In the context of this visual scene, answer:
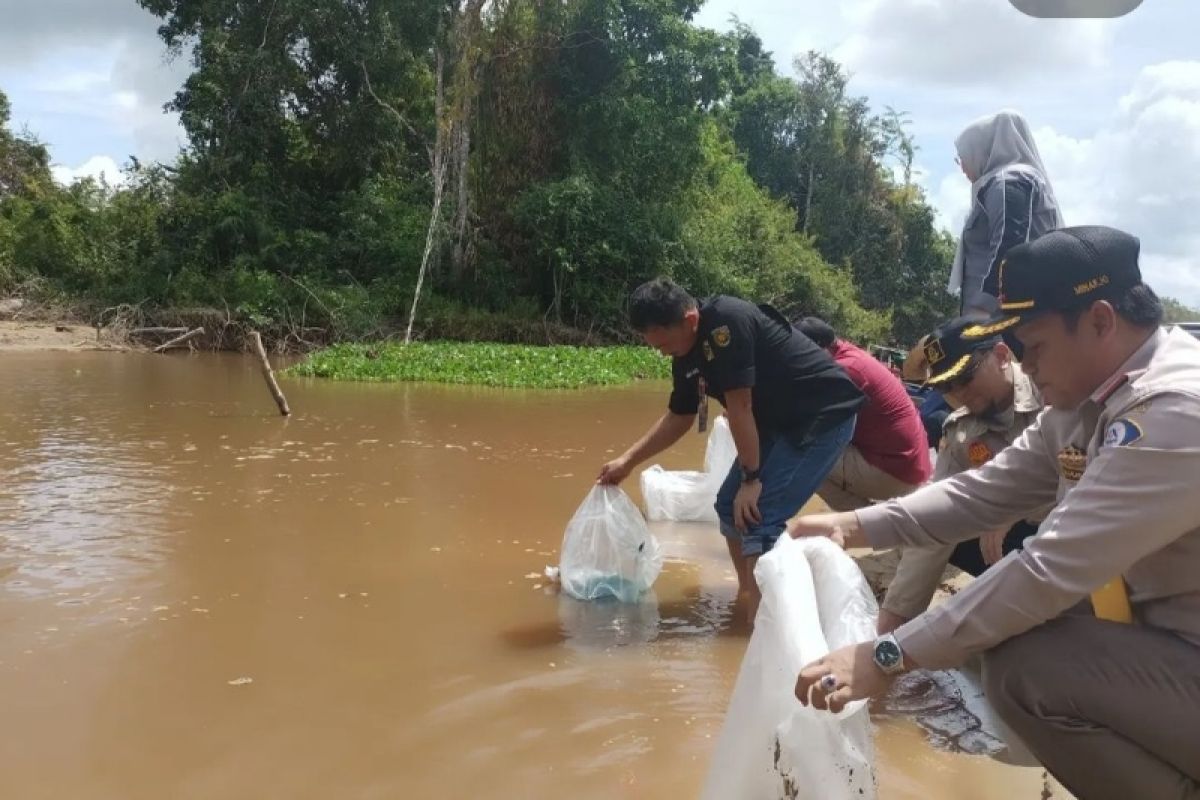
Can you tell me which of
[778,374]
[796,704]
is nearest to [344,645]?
[778,374]

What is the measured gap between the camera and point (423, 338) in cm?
1988

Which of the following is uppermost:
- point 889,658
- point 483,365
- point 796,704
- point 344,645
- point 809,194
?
point 809,194

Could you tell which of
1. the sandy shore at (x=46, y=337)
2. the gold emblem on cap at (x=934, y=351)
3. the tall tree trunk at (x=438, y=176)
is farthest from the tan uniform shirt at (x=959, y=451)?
the sandy shore at (x=46, y=337)

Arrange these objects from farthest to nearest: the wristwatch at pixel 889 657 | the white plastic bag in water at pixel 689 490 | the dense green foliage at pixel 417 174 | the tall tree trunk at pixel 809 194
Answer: the tall tree trunk at pixel 809 194
the dense green foliage at pixel 417 174
the white plastic bag in water at pixel 689 490
the wristwatch at pixel 889 657

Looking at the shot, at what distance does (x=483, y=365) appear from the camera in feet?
47.9

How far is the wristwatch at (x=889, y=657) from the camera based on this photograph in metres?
1.64

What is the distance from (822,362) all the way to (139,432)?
6685mm

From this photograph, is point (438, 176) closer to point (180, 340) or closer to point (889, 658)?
point (180, 340)

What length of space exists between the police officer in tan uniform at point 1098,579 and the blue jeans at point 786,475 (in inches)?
65.7

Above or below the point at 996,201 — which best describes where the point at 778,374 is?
below

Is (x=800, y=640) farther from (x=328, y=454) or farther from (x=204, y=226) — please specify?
(x=204, y=226)

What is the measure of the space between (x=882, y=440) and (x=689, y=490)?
1.68 m

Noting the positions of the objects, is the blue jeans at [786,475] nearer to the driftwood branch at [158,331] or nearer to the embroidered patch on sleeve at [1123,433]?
the embroidered patch on sleeve at [1123,433]

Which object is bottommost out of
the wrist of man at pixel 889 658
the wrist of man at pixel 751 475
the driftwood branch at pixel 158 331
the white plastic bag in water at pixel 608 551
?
Result: the white plastic bag in water at pixel 608 551
